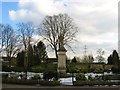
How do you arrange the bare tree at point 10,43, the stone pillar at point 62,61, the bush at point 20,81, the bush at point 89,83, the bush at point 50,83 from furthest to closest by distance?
1. the bare tree at point 10,43
2. the stone pillar at point 62,61
3. the bush at point 20,81
4. the bush at point 89,83
5. the bush at point 50,83

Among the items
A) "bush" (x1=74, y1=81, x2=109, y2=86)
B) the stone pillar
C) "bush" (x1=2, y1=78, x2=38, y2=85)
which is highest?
the stone pillar

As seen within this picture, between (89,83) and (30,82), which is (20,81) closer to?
(30,82)

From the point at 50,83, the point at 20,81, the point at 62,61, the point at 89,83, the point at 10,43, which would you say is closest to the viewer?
the point at 50,83

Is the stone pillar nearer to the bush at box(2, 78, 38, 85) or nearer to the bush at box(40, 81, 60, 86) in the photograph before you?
the bush at box(2, 78, 38, 85)

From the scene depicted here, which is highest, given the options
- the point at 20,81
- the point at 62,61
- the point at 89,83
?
the point at 62,61

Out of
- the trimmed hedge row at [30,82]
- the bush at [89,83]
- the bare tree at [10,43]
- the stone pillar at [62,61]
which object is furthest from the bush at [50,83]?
the bare tree at [10,43]

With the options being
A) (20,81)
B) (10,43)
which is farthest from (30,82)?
(10,43)

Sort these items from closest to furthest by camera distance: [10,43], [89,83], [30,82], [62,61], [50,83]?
[50,83] < [89,83] < [30,82] < [62,61] < [10,43]

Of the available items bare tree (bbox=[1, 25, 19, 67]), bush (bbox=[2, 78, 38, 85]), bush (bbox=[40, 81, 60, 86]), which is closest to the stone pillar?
bush (bbox=[2, 78, 38, 85])

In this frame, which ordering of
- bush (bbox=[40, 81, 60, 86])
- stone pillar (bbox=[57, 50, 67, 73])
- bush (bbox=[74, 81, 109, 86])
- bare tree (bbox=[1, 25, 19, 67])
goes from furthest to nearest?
1. bare tree (bbox=[1, 25, 19, 67])
2. stone pillar (bbox=[57, 50, 67, 73])
3. bush (bbox=[74, 81, 109, 86])
4. bush (bbox=[40, 81, 60, 86])

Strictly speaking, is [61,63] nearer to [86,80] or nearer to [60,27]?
[86,80]

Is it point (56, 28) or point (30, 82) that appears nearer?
point (30, 82)

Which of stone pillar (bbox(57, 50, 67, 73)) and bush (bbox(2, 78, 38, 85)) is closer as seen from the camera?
bush (bbox(2, 78, 38, 85))

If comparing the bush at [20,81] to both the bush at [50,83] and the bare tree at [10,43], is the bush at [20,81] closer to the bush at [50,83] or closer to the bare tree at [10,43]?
the bush at [50,83]
